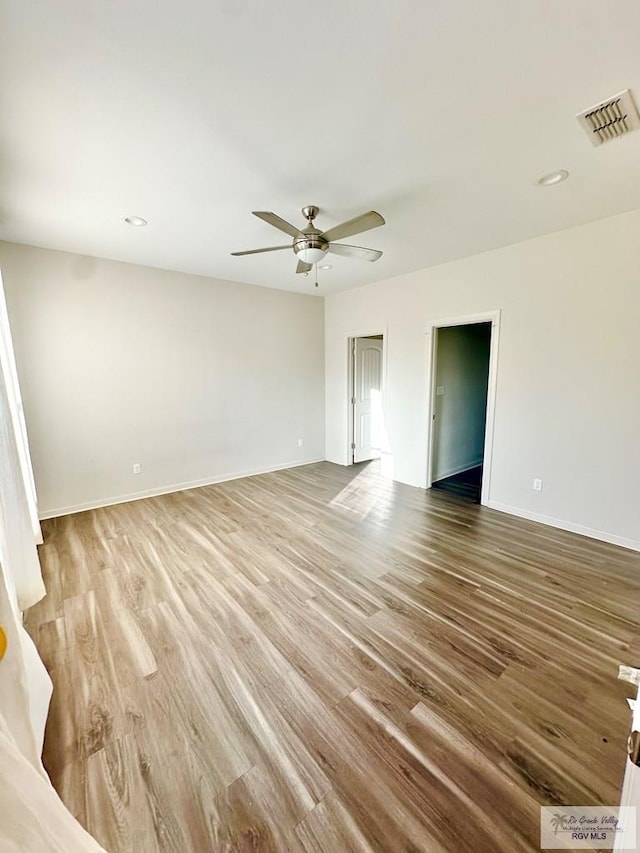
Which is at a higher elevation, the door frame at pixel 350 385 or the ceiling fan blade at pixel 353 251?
the ceiling fan blade at pixel 353 251

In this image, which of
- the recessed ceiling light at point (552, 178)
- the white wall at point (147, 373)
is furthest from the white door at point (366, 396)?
the recessed ceiling light at point (552, 178)

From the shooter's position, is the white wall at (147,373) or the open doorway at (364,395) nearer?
the white wall at (147,373)

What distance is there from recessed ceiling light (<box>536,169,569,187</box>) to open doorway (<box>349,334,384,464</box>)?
3.09 meters

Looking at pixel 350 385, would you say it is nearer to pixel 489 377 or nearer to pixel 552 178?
pixel 489 377

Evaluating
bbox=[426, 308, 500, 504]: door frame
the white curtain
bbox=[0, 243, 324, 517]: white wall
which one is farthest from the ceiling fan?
bbox=[0, 243, 324, 517]: white wall

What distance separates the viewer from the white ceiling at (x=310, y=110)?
1.22 m

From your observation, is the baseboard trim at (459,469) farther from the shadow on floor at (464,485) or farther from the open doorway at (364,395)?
the open doorway at (364,395)

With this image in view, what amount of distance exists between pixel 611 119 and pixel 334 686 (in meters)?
3.13

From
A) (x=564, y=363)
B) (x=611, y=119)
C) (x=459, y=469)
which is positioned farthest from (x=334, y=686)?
(x=459, y=469)

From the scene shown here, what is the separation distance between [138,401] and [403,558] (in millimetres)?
3436

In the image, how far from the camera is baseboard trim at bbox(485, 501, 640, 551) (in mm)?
2850

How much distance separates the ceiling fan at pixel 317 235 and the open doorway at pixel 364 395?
2.72 metres

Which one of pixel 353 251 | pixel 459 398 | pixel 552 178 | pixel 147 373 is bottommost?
pixel 459 398

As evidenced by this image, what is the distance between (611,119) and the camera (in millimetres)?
1661
